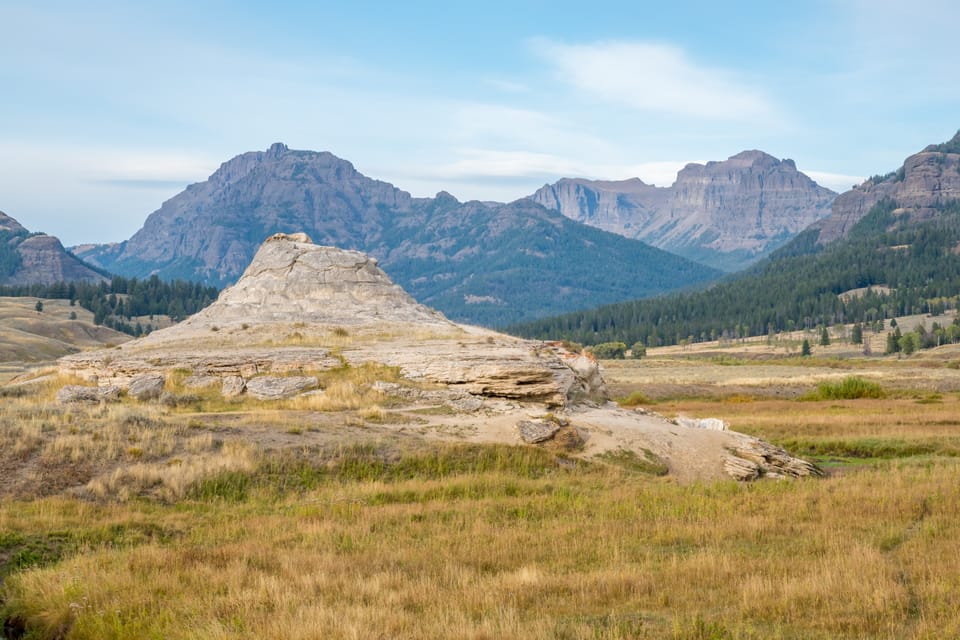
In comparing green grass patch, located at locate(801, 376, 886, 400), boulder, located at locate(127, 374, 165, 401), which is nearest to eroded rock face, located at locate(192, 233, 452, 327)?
boulder, located at locate(127, 374, 165, 401)

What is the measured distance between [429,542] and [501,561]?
201cm

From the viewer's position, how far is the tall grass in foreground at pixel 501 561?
9.48 metres

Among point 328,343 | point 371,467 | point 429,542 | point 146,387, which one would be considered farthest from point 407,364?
point 429,542

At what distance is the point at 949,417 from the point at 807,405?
13217 millimetres

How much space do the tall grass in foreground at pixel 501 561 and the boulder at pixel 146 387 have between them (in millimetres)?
11011

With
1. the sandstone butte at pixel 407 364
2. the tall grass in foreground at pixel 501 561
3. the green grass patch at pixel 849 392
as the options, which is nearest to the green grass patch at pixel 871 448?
the sandstone butte at pixel 407 364

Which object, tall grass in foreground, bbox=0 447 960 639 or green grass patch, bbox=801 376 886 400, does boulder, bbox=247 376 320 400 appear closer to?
tall grass in foreground, bbox=0 447 960 639

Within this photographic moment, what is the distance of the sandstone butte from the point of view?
82.3 ft

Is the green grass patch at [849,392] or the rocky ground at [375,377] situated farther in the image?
the green grass patch at [849,392]

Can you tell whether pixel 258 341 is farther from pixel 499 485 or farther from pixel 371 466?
pixel 499 485

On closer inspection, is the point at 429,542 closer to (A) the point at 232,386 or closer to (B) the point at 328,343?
(A) the point at 232,386

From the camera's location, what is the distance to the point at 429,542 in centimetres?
1445

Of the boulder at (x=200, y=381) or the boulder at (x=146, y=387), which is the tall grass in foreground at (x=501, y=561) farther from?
the boulder at (x=200, y=381)

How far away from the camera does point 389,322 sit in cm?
3775
